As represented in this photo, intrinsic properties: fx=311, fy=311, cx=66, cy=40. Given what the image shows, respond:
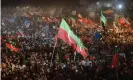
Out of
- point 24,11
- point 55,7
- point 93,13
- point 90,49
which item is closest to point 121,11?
point 93,13

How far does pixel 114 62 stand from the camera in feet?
44.9

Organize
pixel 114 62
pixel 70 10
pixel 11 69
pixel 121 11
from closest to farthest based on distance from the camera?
pixel 114 62 → pixel 11 69 → pixel 121 11 → pixel 70 10

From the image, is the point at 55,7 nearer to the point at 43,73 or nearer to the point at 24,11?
the point at 24,11

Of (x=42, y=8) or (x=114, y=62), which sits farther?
(x=42, y=8)

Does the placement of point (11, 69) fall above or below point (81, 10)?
below

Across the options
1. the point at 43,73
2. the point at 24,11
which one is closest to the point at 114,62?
the point at 43,73

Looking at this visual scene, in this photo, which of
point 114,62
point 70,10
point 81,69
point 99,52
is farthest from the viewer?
point 70,10

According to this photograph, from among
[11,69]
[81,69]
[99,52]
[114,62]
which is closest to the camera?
[114,62]

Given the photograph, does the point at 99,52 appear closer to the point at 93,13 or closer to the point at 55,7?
the point at 93,13

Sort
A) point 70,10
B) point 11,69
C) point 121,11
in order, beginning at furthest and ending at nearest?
point 70,10 < point 121,11 < point 11,69

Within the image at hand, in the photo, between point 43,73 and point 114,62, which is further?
point 43,73

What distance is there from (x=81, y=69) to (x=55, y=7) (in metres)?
43.8

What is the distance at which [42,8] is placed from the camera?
5722 cm

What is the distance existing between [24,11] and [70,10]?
27.3 feet
